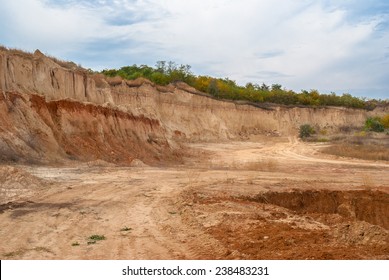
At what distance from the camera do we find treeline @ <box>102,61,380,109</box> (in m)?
62.0

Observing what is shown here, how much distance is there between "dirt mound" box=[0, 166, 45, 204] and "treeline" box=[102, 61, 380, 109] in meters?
45.7

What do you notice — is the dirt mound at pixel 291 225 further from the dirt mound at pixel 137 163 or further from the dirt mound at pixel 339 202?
the dirt mound at pixel 137 163

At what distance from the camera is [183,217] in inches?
371

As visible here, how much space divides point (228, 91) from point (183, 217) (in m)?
59.1

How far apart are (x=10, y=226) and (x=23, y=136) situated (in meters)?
11.9

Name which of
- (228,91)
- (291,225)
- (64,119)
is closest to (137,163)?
(64,119)

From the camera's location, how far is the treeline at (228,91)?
61969 mm

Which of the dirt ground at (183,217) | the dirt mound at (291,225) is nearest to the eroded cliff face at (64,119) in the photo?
the dirt ground at (183,217)

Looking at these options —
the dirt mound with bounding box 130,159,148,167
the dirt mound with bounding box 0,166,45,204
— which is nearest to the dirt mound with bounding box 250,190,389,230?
the dirt mound with bounding box 0,166,45,204

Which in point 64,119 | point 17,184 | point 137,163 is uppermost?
point 64,119

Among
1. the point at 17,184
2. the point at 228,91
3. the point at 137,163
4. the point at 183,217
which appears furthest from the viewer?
the point at 228,91

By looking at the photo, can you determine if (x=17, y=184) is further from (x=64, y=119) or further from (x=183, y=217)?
(x=64, y=119)

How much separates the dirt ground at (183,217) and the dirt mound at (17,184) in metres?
0.03

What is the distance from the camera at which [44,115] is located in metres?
21.8
